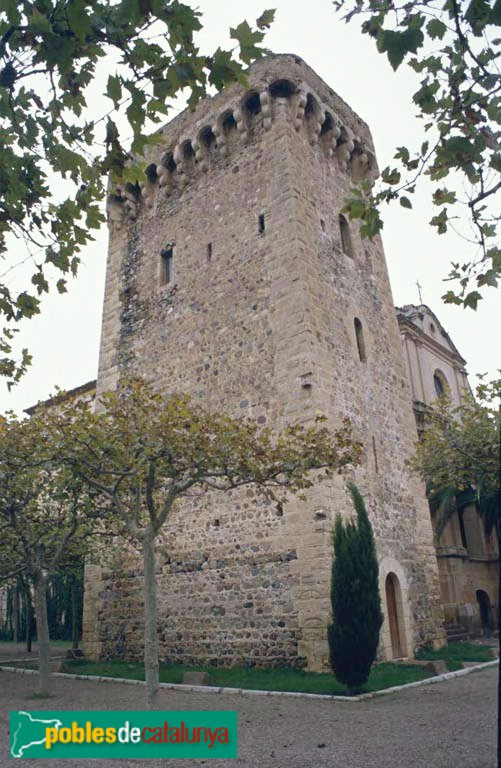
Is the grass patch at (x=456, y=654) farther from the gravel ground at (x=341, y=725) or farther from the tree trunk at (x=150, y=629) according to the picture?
the tree trunk at (x=150, y=629)

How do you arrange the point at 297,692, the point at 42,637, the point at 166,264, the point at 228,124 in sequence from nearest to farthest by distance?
the point at 297,692
the point at 42,637
the point at 228,124
the point at 166,264

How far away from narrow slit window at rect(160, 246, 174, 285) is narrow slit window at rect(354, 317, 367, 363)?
17.4 feet

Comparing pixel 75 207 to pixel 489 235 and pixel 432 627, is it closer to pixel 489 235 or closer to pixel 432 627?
pixel 489 235

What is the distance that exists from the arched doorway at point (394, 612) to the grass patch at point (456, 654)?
46 cm

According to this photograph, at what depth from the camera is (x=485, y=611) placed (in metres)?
20.3

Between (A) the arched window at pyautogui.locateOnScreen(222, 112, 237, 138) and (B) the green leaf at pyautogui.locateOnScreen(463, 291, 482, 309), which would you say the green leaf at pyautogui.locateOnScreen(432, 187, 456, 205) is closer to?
(B) the green leaf at pyautogui.locateOnScreen(463, 291, 482, 309)

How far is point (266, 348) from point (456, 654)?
7.98 m

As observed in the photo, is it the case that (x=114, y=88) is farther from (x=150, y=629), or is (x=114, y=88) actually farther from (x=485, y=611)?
(x=485, y=611)

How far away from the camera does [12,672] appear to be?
46.6 ft

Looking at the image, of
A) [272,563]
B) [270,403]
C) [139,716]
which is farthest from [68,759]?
[270,403]

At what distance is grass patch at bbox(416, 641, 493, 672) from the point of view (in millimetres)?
12133

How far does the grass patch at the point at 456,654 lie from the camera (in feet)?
39.8

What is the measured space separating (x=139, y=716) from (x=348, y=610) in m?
3.92

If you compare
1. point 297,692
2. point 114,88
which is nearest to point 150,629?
point 297,692
